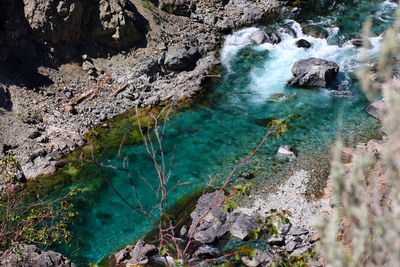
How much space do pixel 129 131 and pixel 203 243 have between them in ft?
23.6

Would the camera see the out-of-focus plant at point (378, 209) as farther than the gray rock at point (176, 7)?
No

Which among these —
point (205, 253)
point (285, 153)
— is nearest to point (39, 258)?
point (205, 253)

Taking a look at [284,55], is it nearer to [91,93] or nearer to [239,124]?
[239,124]

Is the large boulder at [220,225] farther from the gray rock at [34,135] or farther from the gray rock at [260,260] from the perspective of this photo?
the gray rock at [34,135]

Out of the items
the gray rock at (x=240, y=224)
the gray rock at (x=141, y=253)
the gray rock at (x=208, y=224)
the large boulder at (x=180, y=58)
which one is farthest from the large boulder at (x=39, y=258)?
the large boulder at (x=180, y=58)

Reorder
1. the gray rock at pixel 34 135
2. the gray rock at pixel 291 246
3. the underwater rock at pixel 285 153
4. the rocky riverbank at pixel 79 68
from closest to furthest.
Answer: the gray rock at pixel 291 246 → the underwater rock at pixel 285 153 → the gray rock at pixel 34 135 → the rocky riverbank at pixel 79 68

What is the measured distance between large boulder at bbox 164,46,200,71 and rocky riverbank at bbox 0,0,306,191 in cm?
5

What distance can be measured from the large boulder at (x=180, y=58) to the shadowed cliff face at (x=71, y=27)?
6.66 ft

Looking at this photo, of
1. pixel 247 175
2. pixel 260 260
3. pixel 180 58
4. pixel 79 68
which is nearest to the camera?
pixel 260 260

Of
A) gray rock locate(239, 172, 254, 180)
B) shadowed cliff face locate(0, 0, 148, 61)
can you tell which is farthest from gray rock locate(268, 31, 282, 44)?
gray rock locate(239, 172, 254, 180)

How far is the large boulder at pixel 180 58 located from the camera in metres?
20.7

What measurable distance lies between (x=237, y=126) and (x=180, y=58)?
551cm

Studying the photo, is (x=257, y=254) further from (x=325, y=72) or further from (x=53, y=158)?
(x=325, y=72)

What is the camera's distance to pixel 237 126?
57.4 feet
